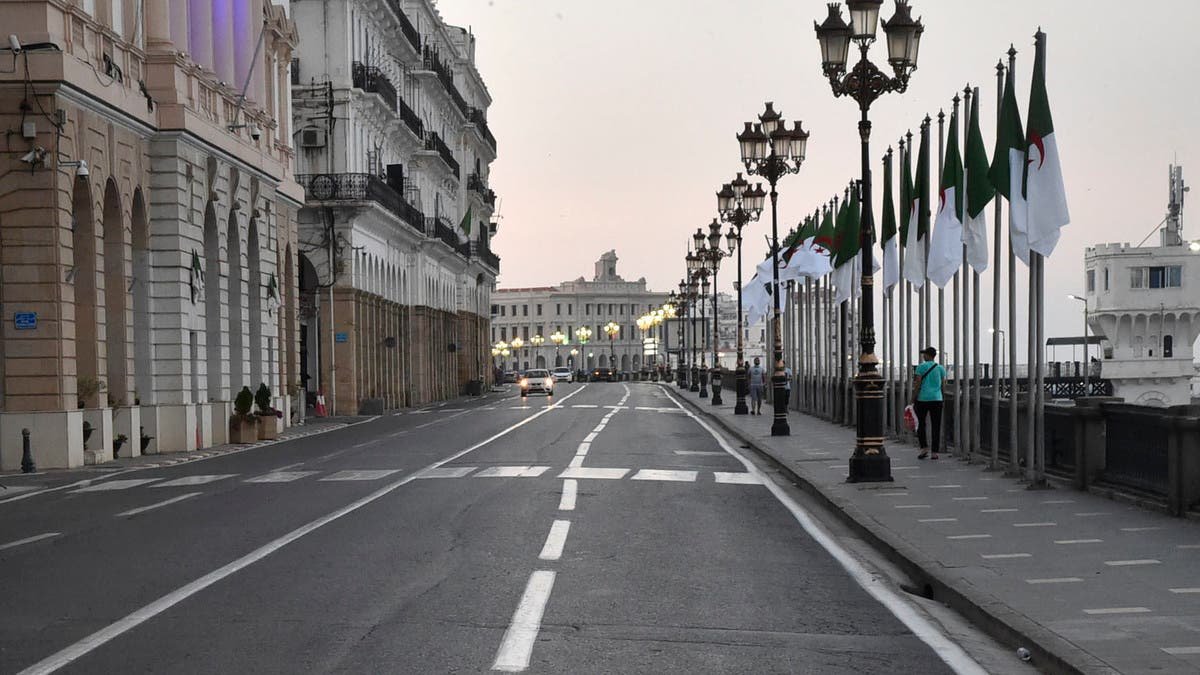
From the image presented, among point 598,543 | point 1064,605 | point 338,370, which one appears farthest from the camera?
point 338,370

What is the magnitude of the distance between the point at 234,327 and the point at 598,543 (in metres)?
28.3

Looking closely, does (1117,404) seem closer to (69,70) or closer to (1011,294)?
(1011,294)

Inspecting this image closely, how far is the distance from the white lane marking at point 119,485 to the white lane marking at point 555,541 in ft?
30.9

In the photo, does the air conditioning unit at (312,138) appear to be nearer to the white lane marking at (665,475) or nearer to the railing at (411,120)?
the railing at (411,120)

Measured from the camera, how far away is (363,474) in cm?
2336

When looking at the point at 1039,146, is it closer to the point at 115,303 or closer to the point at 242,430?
the point at 115,303

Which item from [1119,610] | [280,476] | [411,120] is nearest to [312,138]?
[411,120]

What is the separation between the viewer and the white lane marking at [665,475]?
22016mm

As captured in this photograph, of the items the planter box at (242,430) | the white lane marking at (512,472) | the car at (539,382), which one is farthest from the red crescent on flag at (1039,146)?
the car at (539,382)

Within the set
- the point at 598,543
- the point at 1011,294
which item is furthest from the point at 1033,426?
the point at 598,543

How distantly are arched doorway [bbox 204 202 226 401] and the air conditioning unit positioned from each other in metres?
22.5

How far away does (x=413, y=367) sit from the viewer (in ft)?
249

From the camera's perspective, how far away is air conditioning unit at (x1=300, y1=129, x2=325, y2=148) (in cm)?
6000

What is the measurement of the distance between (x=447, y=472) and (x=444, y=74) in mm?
64660
